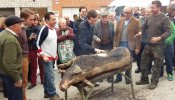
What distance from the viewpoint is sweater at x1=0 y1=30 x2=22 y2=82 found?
468 centimetres

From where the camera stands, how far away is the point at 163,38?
7016 mm

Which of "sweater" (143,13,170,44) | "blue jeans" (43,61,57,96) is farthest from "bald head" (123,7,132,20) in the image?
"blue jeans" (43,61,57,96)

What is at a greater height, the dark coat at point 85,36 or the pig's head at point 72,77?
the dark coat at point 85,36

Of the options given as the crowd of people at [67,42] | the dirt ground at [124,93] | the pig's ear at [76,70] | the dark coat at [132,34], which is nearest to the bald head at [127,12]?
the crowd of people at [67,42]

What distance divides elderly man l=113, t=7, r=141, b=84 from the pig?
119 centimetres

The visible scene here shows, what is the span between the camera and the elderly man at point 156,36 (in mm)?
7008

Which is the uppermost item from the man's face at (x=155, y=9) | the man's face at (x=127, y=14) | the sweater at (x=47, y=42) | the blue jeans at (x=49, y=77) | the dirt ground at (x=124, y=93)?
the man's face at (x=155, y=9)

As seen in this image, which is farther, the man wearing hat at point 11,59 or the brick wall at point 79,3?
the brick wall at point 79,3

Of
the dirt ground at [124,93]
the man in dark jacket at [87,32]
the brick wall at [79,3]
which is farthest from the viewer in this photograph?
the brick wall at [79,3]

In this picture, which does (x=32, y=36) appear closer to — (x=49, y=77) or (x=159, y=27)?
(x=49, y=77)

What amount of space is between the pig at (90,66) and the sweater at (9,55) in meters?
0.81

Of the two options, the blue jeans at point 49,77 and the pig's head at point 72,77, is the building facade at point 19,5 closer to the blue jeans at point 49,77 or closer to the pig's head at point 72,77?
the blue jeans at point 49,77

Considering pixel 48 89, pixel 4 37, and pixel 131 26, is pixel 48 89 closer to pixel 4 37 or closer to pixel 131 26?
pixel 4 37

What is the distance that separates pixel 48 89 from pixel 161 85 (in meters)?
2.65
